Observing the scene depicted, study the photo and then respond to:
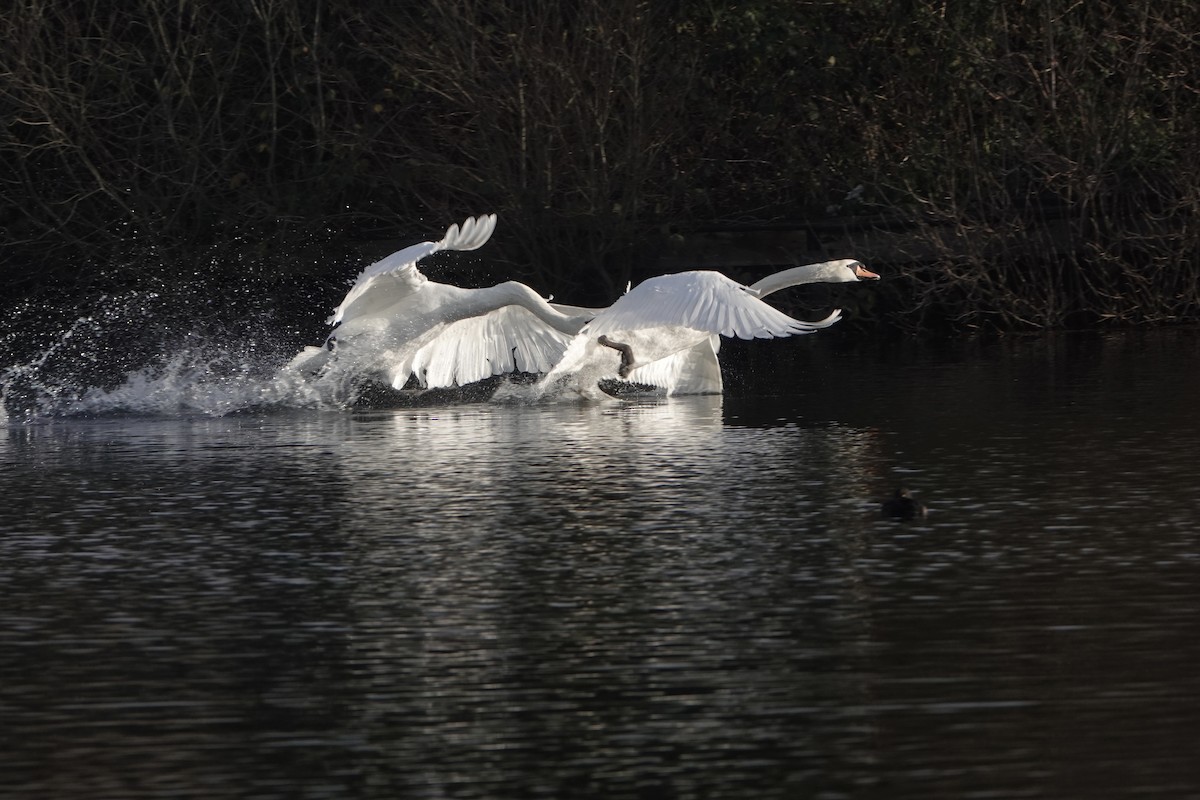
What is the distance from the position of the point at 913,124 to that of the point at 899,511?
15119 mm

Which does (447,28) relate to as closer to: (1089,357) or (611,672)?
(1089,357)

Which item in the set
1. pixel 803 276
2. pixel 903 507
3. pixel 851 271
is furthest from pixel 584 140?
pixel 903 507

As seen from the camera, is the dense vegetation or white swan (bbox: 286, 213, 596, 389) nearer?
white swan (bbox: 286, 213, 596, 389)

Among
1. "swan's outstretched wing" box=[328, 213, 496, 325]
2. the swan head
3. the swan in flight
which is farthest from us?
the swan head

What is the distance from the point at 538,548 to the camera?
27.1 feet

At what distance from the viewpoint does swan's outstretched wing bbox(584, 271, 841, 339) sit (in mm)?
13164

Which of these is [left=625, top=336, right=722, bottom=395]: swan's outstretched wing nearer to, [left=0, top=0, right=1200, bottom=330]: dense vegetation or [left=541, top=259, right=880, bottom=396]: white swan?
[left=541, top=259, right=880, bottom=396]: white swan

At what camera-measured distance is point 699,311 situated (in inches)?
532

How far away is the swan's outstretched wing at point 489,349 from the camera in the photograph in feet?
51.3

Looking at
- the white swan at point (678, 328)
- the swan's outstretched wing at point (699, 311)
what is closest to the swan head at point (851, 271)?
the white swan at point (678, 328)

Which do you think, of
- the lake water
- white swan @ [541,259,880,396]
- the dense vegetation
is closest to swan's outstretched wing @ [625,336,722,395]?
white swan @ [541,259,880,396]

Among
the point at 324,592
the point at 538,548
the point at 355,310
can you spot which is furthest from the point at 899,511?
the point at 355,310

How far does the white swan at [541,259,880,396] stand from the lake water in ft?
3.69

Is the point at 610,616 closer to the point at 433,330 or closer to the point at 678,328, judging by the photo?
the point at 678,328
